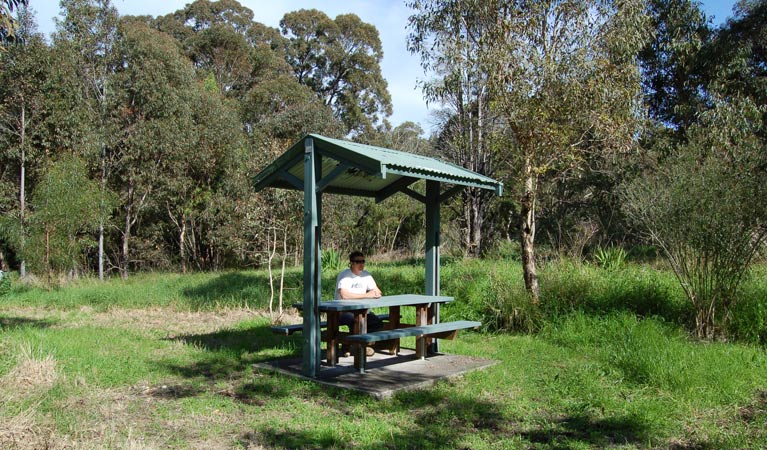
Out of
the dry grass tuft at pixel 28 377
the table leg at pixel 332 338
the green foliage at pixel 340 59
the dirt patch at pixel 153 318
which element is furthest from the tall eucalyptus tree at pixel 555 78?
the green foliage at pixel 340 59

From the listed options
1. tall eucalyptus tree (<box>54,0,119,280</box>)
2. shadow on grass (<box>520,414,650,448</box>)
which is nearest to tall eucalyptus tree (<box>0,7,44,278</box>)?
tall eucalyptus tree (<box>54,0,119,280</box>)

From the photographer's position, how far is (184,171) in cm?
2159

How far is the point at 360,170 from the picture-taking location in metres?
6.97

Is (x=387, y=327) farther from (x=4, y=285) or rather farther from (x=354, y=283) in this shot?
(x=4, y=285)

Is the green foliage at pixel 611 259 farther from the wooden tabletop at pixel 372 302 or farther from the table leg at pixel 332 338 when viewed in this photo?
the table leg at pixel 332 338

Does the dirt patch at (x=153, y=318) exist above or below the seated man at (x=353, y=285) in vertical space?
below

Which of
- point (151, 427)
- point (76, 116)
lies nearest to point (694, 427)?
point (151, 427)

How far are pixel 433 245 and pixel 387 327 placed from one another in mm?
1204

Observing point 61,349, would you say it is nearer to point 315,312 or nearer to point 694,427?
point 315,312

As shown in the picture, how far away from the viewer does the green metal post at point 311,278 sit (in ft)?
20.4

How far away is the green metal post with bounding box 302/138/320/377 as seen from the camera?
6219 millimetres

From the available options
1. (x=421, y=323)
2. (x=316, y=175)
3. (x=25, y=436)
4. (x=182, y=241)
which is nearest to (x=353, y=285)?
(x=421, y=323)

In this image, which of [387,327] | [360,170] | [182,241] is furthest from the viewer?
[182,241]

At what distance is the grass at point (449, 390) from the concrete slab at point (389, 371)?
0.16 metres
